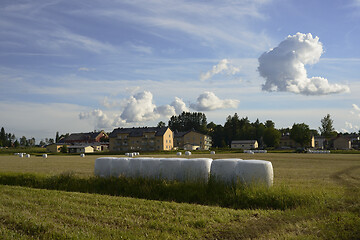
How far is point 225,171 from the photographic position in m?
14.6

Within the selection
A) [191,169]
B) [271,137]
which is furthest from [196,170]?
[271,137]

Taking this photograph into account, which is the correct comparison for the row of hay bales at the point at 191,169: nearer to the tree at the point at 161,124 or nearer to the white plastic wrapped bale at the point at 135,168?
the white plastic wrapped bale at the point at 135,168

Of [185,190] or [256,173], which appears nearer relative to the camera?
[185,190]

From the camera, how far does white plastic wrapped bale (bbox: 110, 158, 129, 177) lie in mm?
17328

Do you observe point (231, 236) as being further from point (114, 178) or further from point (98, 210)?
point (114, 178)

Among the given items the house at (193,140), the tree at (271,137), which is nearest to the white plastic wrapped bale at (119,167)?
the house at (193,140)

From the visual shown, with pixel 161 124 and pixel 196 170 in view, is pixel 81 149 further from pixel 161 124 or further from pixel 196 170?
pixel 196 170

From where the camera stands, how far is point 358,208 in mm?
10125

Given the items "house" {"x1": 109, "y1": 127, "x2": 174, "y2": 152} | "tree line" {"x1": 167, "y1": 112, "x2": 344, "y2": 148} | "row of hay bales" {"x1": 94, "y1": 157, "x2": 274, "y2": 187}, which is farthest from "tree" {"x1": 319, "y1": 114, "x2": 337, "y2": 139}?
"row of hay bales" {"x1": 94, "y1": 157, "x2": 274, "y2": 187}

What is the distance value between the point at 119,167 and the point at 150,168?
205 centimetres

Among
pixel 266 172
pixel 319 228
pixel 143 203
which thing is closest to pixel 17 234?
pixel 143 203

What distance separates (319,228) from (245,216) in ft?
7.26

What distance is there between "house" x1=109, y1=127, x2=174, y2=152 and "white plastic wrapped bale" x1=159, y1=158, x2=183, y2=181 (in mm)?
104311

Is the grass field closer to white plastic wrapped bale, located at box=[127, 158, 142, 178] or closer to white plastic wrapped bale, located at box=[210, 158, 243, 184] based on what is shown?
white plastic wrapped bale, located at box=[210, 158, 243, 184]
